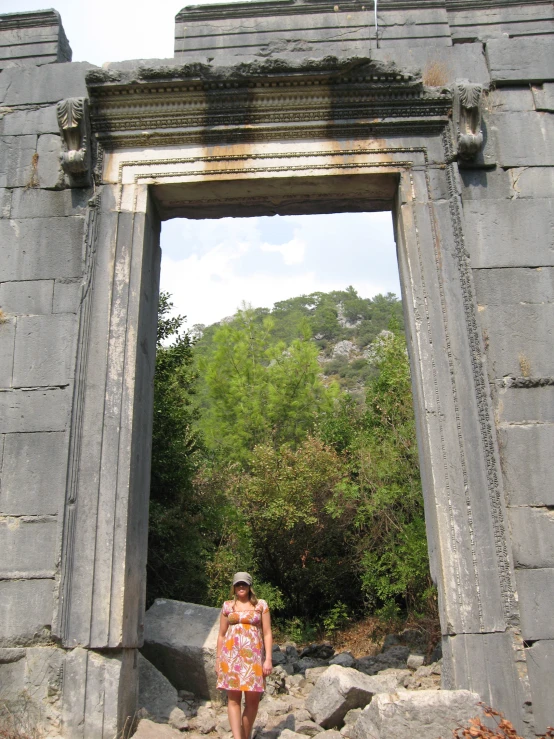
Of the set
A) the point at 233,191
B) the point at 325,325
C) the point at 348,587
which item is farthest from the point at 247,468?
the point at 325,325

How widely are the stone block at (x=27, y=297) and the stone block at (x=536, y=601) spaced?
3.91 meters

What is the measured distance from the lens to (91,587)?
14.6ft

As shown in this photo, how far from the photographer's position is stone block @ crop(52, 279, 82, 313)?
514 cm

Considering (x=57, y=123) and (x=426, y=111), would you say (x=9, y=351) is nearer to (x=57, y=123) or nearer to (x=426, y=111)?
(x=57, y=123)

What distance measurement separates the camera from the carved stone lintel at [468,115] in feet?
17.4

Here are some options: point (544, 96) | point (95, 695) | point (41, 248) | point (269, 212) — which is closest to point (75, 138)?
point (41, 248)

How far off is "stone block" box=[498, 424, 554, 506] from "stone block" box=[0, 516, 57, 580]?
3.14m

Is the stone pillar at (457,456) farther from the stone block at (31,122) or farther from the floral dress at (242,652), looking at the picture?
the stone block at (31,122)

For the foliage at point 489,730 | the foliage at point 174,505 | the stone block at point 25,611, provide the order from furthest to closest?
the foliage at point 174,505 → the stone block at point 25,611 → the foliage at point 489,730

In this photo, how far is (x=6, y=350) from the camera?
5.11m

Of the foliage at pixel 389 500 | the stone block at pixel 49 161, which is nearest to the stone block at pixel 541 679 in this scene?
the stone block at pixel 49 161

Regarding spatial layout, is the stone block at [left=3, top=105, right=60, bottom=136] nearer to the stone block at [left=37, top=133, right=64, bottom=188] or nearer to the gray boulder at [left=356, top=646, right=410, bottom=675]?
the stone block at [left=37, top=133, right=64, bottom=188]

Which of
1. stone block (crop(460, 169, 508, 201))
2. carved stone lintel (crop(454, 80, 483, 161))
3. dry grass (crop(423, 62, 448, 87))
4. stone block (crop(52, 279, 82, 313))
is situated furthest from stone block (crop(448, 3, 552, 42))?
stone block (crop(52, 279, 82, 313))

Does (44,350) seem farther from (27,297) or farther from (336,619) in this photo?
(336,619)
